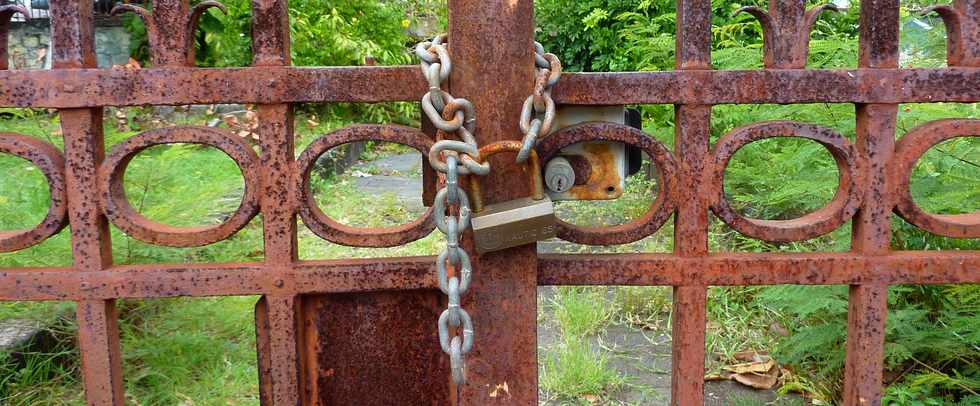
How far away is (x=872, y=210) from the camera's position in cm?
126

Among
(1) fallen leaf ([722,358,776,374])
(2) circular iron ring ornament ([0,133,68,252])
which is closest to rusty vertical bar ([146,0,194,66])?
(2) circular iron ring ornament ([0,133,68,252])

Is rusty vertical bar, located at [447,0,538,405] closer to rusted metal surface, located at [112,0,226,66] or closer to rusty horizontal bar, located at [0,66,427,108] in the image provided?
rusty horizontal bar, located at [0,66,427,108]

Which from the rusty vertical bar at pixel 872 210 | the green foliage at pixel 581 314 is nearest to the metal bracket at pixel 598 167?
the rusty vertical bar at pixel 872 210

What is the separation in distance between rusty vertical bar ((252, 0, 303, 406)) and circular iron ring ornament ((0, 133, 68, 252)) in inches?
12.6

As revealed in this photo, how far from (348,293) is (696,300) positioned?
1.93ft

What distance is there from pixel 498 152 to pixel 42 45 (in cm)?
874

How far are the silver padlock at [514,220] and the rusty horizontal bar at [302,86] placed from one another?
0.50 feet

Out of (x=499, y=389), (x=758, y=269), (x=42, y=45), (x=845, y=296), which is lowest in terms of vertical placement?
(x=845, y=296)

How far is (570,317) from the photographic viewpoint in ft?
9.93

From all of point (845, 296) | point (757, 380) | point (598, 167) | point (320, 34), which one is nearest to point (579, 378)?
point (757, 380)

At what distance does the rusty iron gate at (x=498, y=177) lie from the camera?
3.88 feet

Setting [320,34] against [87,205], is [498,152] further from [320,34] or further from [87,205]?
[320,34]

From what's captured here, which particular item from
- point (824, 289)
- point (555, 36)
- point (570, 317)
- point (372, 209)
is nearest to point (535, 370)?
point (824, 289)

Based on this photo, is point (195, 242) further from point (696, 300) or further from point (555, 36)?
point (555, 36)
